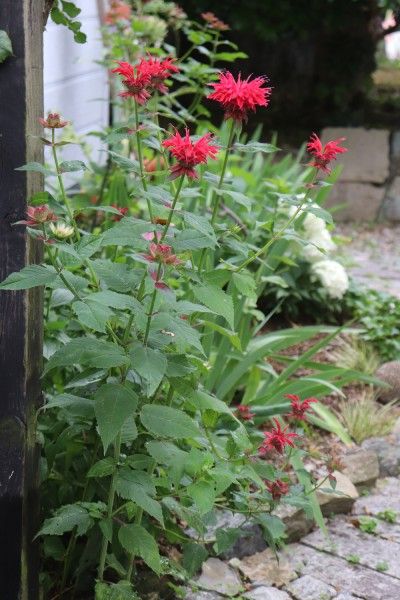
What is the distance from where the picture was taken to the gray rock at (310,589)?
2.35 m

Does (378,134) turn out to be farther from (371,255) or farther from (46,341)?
(46,341)

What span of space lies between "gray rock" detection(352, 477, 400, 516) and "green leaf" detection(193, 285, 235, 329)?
1.45m

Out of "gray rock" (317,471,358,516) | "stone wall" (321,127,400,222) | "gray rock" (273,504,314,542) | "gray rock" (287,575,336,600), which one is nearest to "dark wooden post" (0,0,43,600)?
"gray rock" (287,575,336,600)

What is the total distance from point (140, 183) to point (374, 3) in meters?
5.55

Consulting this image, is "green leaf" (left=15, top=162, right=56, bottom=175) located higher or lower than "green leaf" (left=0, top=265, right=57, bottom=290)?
higher

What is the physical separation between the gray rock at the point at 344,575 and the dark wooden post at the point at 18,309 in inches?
37.0

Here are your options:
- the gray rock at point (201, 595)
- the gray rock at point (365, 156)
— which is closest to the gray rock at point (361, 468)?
the gray rock at point (201, 595)

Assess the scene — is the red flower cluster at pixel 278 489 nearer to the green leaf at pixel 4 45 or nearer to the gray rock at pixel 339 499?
the gray rock at pixel 339 499

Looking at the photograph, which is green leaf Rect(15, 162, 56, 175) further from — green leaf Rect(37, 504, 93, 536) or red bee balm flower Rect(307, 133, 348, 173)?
green leaf Rect(37, 504, 93, 536)

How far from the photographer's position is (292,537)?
8.64 ft

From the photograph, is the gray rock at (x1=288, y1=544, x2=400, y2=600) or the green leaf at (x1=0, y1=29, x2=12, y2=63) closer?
the green leaf at (x1=0, y1=29, x2=12, y2=63)

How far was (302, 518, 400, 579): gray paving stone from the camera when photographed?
2.56 m

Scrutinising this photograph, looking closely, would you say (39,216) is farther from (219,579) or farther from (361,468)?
(361,468)

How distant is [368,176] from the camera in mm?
7297
